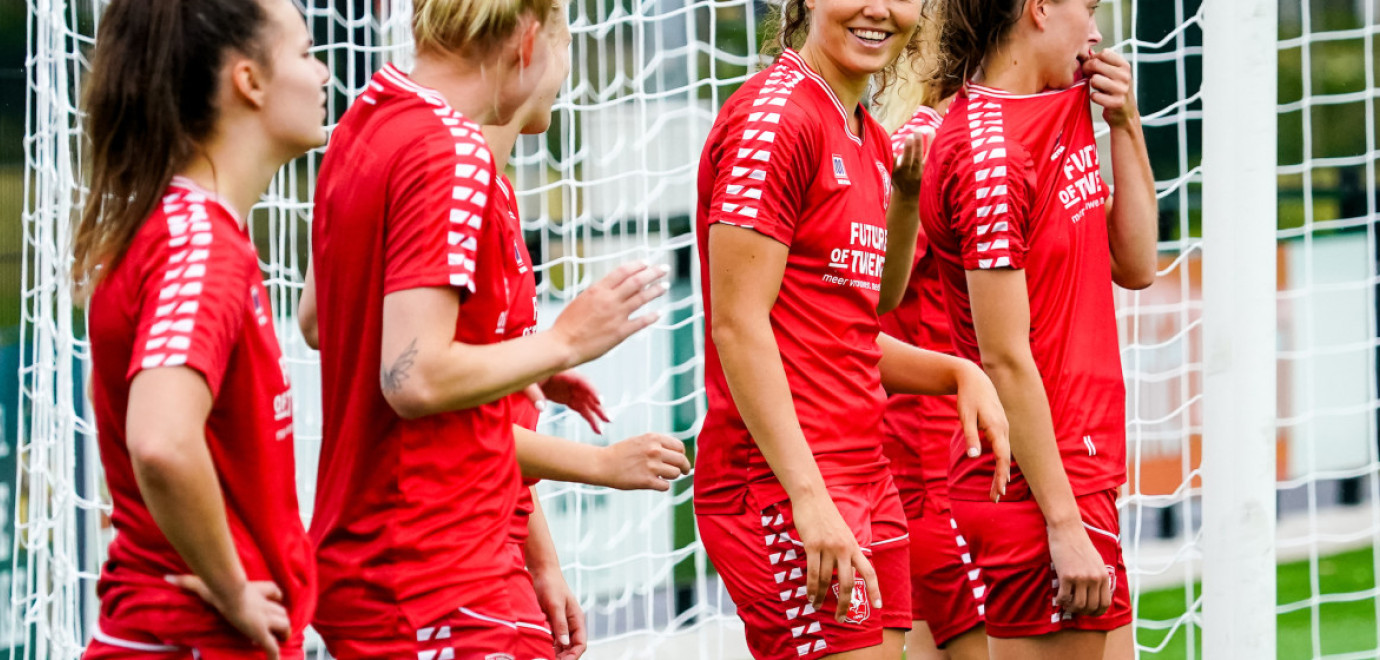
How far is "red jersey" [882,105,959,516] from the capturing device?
10.9ft

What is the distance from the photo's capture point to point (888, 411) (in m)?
3.46

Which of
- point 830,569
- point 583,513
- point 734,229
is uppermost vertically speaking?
point 734,229

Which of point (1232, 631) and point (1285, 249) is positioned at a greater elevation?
point (1285, 249)

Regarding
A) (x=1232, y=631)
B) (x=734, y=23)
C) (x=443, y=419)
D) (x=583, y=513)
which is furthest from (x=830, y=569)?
(x=734, y=23)

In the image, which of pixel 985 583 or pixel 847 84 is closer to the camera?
pixel 847 84

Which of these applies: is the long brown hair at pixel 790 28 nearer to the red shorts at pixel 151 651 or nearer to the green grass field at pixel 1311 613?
the red shorts at pixel 151 651

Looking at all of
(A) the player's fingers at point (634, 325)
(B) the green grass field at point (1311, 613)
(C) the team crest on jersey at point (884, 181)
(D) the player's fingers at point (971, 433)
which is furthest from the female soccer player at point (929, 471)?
(B) the green grass field at point (1311, 613)

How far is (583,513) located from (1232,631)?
127 inches

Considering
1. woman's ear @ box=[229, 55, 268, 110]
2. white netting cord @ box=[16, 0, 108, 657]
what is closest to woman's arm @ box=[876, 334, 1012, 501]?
woman's ear @ box=[229, 55, 268, 110]

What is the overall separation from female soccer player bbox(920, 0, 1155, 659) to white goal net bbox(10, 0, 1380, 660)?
264 millimetres

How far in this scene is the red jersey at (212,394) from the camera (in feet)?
5.30

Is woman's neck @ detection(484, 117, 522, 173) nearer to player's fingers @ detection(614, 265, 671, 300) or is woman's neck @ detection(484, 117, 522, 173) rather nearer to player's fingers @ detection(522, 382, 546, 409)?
player's fingers @ detection(522, 382, 546, 409)

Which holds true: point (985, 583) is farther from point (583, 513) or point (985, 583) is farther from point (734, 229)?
point (583, 513)

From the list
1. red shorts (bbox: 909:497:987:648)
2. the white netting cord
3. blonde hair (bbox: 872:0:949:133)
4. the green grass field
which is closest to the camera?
blonde hair (bbox: 872:0:949:133)
